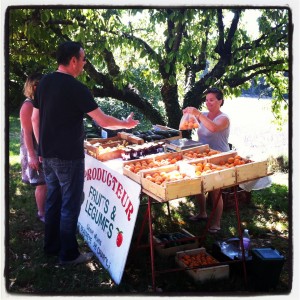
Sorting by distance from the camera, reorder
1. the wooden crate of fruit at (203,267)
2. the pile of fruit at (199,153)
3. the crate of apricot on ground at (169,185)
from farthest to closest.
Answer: the pile of fruit at (199,153)
the wooden crate of fruit at (203,267)
the crate of apricot on ground at (169,185)

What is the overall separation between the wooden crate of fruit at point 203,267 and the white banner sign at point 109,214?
687 mm

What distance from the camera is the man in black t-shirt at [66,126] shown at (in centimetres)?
352

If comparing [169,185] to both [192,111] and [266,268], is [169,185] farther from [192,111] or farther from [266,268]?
[192,111]

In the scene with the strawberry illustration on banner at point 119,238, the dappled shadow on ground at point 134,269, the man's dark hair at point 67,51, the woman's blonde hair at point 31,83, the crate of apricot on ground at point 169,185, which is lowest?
the dappled shadow on ground at point 134,269

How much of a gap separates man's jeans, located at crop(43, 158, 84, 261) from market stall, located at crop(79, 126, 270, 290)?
0.36m

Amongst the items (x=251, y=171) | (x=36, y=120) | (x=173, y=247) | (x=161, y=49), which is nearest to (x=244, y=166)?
(x=251, y=171)

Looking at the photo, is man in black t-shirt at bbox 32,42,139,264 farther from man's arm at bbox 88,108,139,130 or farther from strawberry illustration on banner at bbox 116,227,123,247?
strawberry illustration on banner at bbox 116,227,123,247

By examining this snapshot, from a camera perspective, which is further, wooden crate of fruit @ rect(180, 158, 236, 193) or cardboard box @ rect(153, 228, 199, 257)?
cardboard box @ rect(153, 228, 199, 257)

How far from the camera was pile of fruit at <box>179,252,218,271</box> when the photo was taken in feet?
12.5

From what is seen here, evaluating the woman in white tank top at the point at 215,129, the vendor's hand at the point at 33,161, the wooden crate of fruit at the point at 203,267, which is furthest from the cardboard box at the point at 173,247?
the vendor's hand at the point at 33,161

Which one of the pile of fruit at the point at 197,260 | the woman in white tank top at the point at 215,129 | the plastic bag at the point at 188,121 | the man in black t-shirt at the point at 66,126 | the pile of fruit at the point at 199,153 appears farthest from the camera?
the woman in white tank top at the point at 215,129

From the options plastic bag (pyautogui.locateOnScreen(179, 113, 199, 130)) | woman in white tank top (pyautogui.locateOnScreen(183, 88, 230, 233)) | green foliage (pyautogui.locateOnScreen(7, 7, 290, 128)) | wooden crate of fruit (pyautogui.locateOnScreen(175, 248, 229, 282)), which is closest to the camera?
wooden crate of fruit (pyautogui.locateOnScreen(175, 248, 229, 282))

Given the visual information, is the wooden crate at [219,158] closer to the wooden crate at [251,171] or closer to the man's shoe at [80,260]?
the wooden crate at [251,171]

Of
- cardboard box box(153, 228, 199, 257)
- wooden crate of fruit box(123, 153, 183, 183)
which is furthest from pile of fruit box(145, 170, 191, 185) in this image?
cardboard box box(153, 228, 199, 257)
